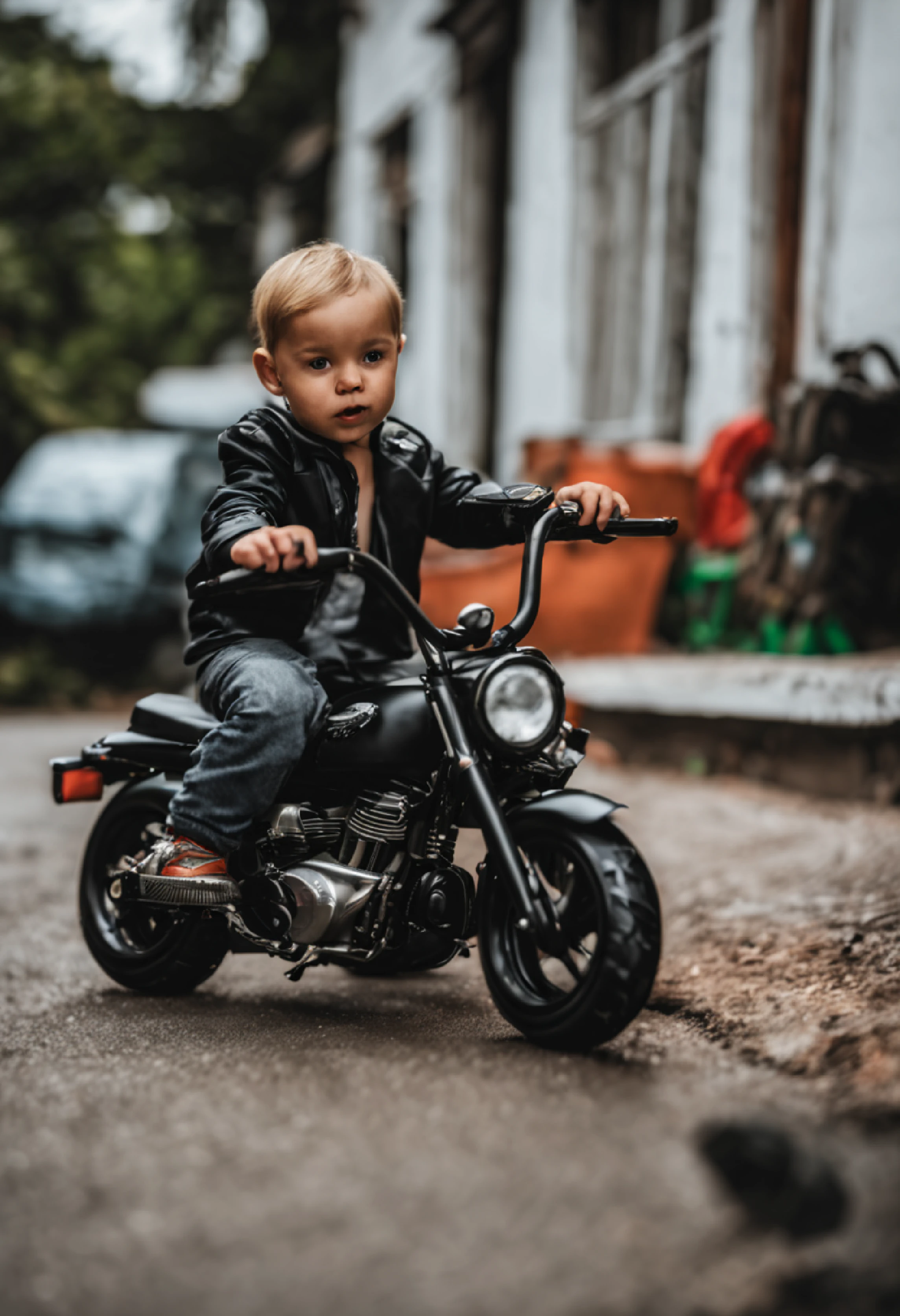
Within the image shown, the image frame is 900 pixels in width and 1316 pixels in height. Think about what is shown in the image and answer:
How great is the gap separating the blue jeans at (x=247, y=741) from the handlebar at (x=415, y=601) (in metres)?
0.16

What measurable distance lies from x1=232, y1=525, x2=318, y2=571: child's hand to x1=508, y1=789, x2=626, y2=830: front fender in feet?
1.84

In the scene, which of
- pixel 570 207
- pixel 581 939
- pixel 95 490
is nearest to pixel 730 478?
pixel 570 207

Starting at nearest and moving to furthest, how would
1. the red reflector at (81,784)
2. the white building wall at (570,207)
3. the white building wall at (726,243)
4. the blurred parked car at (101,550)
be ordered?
the red reflector at (81,784)
the white building wall at (570,207)
the white building wall at (726,243)
the blurred parked car at (101,550)

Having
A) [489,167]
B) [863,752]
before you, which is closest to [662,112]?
[489,167]

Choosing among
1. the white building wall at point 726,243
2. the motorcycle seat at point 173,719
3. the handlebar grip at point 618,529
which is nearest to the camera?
the handlebar grip at point 618,529

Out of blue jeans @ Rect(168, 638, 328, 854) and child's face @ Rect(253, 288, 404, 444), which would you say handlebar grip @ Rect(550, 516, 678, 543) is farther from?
blue jeans @ Rect(168, 638, 328, 854)

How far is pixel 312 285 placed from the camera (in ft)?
8.20

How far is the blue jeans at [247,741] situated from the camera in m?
2.49

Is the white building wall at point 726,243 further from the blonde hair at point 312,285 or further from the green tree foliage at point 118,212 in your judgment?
the green tree foliage at point 118,212

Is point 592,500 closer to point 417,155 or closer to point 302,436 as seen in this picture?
point 302,436

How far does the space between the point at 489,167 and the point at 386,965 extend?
9036 mm

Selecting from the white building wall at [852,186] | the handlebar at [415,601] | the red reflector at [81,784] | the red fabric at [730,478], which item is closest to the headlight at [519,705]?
the handlebar at [415,601]

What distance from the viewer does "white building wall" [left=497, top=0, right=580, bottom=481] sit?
8.58 metres

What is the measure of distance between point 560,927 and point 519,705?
1.25ft
